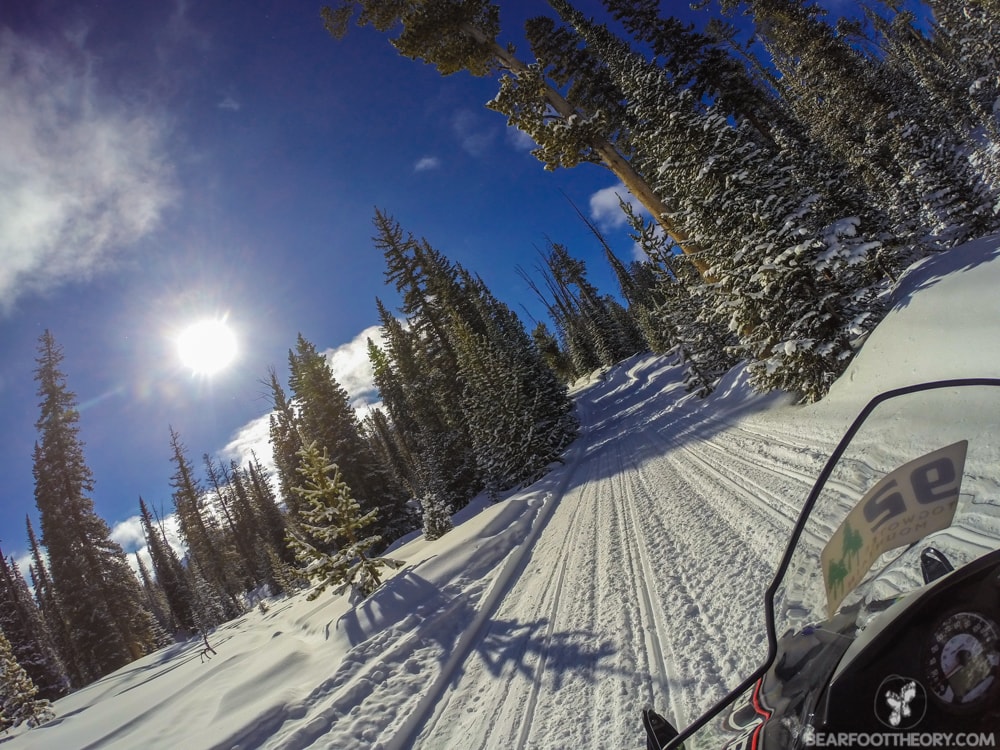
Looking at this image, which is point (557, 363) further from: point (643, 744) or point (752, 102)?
point (643, 744)

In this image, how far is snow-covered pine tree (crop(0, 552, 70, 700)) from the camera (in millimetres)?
24438

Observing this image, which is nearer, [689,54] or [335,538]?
[335,538]

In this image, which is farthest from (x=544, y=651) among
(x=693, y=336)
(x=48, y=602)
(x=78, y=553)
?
(x=48, y=602)

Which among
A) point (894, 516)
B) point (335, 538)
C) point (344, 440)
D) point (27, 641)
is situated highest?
point (344, 440)

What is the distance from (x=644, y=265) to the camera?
2755 centimetres

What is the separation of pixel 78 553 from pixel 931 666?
35.1 m

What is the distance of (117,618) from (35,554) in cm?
2987

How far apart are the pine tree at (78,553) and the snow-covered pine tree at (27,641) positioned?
8.50 feet

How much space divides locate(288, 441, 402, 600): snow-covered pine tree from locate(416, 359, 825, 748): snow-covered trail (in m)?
4.27

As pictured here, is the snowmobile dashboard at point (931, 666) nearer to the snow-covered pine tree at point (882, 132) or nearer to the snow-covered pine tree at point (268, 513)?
the snow-covered pine tree at point (882, 132)

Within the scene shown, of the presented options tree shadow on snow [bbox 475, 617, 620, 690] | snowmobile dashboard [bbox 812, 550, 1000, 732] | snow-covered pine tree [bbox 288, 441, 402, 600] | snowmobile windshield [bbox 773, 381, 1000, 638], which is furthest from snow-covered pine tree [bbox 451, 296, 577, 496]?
snowmobile dashboard [bbox 812, 550, 1000, 732]

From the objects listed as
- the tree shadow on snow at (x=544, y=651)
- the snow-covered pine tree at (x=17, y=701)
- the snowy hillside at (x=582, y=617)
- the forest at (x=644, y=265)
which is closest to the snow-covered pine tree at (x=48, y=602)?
the forest at (x=644, y=265)

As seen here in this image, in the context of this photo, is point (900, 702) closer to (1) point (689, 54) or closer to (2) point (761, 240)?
(2) point (761, 240)

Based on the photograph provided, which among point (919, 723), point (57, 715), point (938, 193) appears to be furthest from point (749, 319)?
point (57, 715)
